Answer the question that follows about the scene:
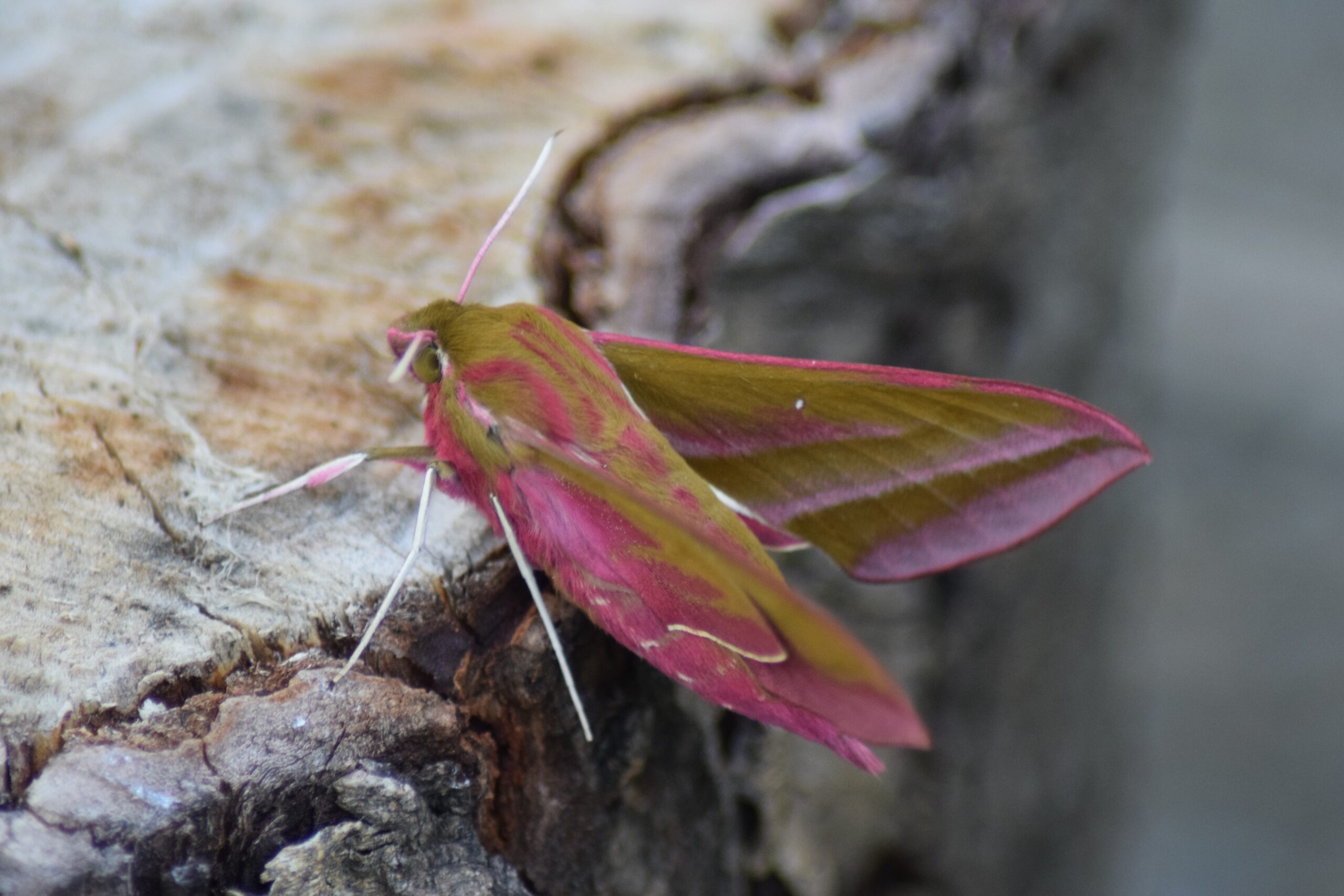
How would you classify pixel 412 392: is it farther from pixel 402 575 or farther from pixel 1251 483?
pixel 1251 483

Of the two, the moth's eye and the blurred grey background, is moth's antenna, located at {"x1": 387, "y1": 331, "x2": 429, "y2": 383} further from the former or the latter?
the blurred grey background

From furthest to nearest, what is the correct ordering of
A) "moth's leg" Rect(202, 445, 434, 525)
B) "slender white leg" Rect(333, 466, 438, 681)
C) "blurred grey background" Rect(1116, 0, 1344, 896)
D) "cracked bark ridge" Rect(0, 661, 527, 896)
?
"blurred grey background" Rect(1116, 0, 1344, 896)
"moth's leg" Rect(202, 445, 434, 525)
"slender white leg" Rect(333, 466, 438, 681)
"cracked bark ridge" Rect(0, 661, 527, 896)

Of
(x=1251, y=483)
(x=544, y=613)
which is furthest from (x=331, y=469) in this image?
(x=1251, y=483)

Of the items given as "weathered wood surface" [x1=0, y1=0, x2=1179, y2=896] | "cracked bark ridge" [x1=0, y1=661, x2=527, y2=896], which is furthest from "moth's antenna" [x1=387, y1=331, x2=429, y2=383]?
"cracked bark ridge" [x1=0, y1=661, x2=527, y2=896]

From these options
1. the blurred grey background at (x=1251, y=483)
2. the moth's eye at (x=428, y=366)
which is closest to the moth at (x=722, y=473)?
the moth's eye at (x=428, y=366)

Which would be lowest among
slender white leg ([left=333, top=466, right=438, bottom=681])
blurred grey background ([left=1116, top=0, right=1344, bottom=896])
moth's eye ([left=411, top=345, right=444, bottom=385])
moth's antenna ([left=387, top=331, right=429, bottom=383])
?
blurred grey background ([left=1116, top=0, right=1344, bottom=896])

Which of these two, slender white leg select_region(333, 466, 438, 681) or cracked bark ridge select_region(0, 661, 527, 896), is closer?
cracked bark ridge select_region(0, 661, 527, 896)

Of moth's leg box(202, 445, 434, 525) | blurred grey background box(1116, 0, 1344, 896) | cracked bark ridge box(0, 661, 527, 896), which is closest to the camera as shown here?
cracked bark ridge box(0, 661, 527, 896)
